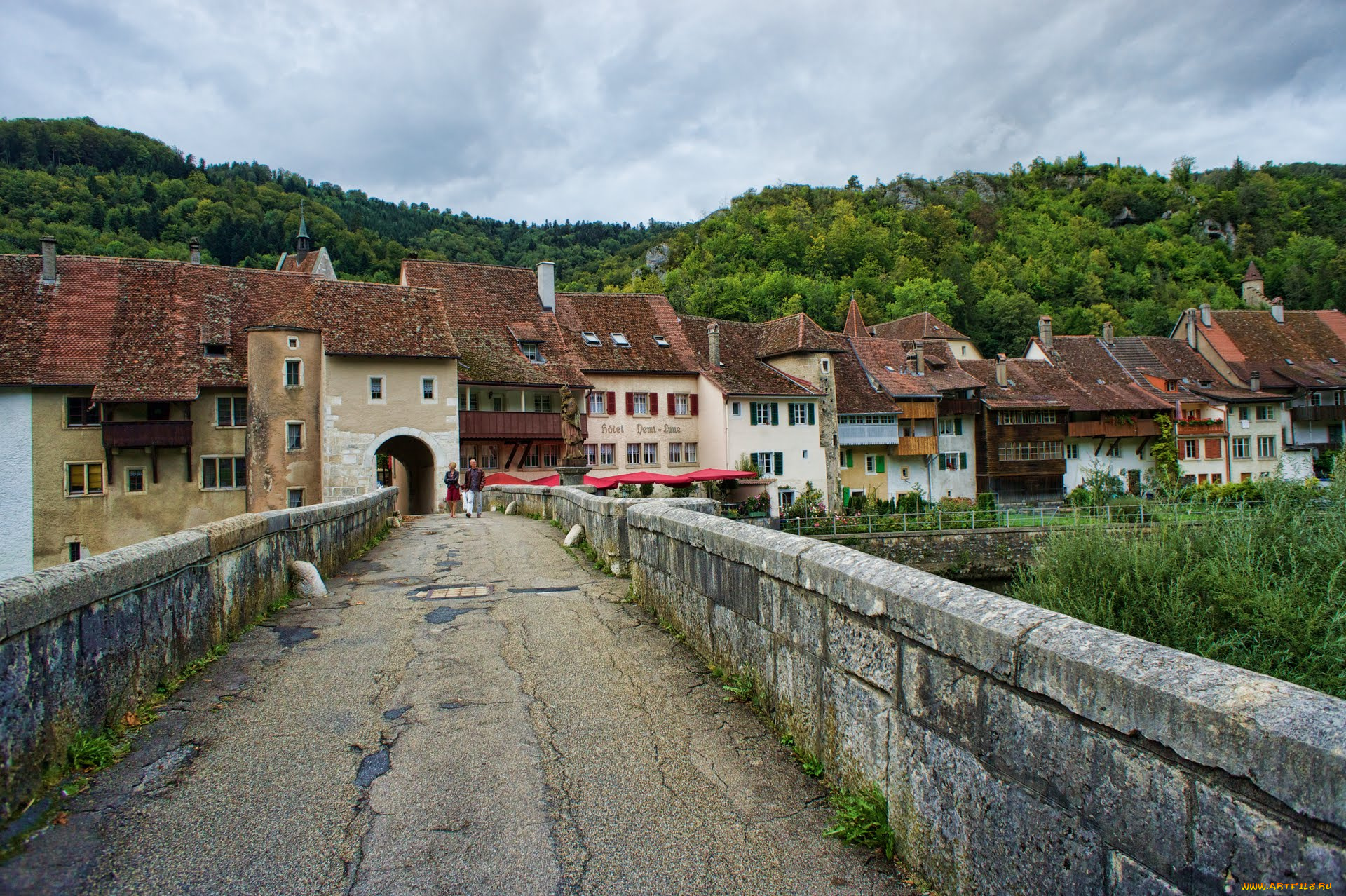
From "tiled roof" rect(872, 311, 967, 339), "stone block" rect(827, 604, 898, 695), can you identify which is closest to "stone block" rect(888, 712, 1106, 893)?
"stone block" rect(827, 604, 898, 695)

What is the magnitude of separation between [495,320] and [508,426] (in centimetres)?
673

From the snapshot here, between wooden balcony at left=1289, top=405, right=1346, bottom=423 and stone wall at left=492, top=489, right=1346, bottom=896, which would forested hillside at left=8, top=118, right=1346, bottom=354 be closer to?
wooden balcony at left=1289, top=405, right=1346, bottom=423

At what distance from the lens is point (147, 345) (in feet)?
128

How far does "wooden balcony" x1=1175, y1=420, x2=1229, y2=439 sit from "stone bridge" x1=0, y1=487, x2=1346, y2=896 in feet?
196

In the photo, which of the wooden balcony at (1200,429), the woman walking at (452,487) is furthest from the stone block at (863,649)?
the wooden balcony at (1200,429)

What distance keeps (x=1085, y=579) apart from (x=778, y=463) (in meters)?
36.8

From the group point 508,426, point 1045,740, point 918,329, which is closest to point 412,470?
point 508,426

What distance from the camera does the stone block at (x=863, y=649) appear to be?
3.86 m

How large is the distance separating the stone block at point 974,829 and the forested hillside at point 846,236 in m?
70.7

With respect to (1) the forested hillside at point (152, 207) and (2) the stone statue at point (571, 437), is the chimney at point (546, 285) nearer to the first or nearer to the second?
(2) the stone statue at point (571, 437)

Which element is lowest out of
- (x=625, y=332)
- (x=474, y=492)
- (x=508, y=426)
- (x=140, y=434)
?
(x=474, y=492)

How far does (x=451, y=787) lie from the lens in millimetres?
4434

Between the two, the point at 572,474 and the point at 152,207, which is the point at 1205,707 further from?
the point at 152,207

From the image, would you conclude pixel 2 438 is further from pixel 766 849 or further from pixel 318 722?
pixel 766 849
